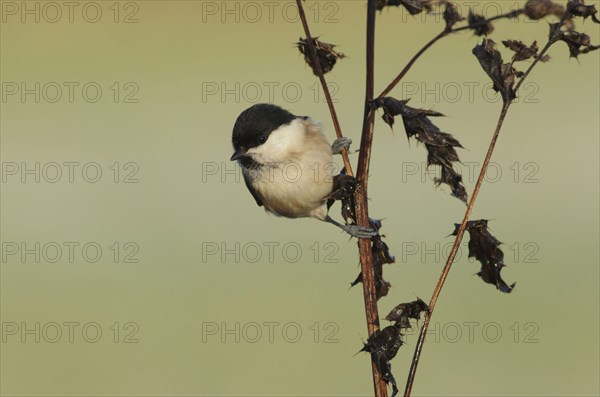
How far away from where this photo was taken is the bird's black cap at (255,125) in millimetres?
4121

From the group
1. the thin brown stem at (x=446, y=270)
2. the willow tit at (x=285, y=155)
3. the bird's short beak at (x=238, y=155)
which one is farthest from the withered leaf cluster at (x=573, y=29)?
the bird's short beak at (x=238, y=155)

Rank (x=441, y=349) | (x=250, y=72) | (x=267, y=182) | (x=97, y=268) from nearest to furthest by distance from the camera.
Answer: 1. (x=267, y=182)
2. (x=441, y=349)
3. (x=97, y=268)
4. (x=250, y=72)

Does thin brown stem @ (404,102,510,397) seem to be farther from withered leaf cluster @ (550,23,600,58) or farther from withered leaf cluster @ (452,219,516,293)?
withered leaf cluster @ (550,23,600,58)

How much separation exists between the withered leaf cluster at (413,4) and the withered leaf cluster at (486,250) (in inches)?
22.8

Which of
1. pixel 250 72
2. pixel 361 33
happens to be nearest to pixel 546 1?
pixel 250 72

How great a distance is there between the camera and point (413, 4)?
7.16 ft

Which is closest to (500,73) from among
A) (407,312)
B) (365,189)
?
(365,189)

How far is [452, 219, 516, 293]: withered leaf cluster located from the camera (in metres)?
2.40

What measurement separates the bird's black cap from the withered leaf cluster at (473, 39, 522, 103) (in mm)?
1908

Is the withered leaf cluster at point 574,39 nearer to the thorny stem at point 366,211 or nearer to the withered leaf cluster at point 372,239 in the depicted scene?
the thorny stem at point 366,211

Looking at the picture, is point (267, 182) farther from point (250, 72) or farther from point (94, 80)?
point (94, 80)

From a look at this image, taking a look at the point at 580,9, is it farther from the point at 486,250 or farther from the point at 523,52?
the point at 486,250

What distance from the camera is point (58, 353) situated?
7723 millimetres

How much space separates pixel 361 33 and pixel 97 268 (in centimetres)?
846
